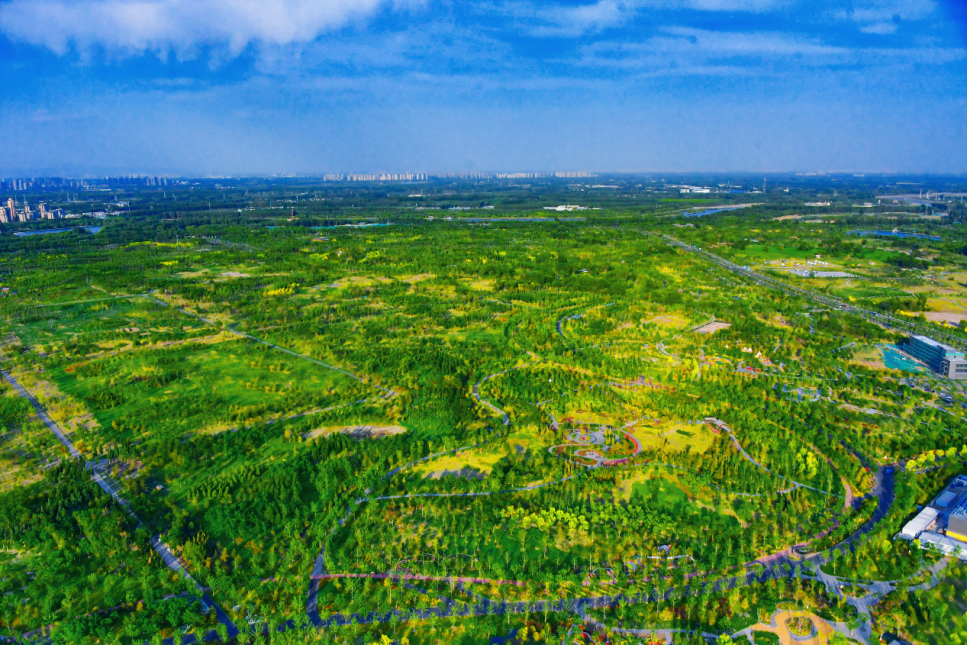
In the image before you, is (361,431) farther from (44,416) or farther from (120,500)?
(44,416)

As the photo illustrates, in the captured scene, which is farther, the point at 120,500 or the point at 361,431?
the point at 361,431

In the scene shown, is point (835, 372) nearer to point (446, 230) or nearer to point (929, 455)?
point (929, 455)

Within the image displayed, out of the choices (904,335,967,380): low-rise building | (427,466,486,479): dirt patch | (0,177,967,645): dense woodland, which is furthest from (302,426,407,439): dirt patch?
(904,335,967,380): low-rise building

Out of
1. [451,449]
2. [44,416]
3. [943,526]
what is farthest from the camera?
[44,416]

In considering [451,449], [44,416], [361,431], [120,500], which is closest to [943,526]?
[451,449]

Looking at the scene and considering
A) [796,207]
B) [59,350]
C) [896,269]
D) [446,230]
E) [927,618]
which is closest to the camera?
[927,618]

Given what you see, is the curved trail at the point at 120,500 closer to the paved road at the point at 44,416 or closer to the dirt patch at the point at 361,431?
the paved road at the point at 44,416

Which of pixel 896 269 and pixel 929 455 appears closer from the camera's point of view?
pixel 929 455

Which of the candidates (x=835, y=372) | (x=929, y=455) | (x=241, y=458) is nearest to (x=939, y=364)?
(x=835, y=372)

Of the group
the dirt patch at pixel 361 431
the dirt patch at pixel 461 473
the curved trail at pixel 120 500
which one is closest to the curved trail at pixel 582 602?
the curved trail at pixel 120 500
